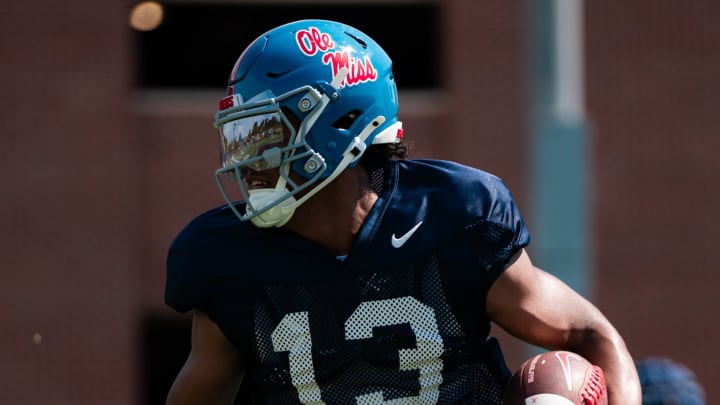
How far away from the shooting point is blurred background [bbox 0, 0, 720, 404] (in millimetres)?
11188

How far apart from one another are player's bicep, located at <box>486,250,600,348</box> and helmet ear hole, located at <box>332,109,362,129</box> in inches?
22.3

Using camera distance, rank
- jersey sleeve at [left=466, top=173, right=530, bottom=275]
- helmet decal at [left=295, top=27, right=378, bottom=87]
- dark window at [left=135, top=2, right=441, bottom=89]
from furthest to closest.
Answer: dark window at [left=135, top=2, right=441, bottom=89] → helmet decal at [left=295, top=27, right=378, bottom=87] → jersey sleeve at [left=466, top=173, right=530, bottom=275]

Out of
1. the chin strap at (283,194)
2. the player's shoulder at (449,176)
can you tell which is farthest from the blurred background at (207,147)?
the chin strap at (283,194)

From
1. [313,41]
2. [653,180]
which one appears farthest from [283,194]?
[653,180]

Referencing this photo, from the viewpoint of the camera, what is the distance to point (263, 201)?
296 centimetres

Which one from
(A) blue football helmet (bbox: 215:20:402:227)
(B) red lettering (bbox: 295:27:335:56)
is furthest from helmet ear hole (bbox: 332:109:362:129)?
(B) red lettering (bbox: 295:27:335:56)

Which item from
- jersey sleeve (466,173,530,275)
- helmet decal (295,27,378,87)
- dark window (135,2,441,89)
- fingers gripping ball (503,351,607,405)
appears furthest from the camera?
dark window (135,2,441,89)

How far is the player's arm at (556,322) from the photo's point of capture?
116 inches

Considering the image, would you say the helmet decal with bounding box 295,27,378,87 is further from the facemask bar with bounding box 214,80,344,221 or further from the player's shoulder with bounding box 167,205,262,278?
the player's shoulder with bounding box 167,205,262,278

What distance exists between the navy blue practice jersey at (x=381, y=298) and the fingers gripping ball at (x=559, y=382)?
0.15 meters

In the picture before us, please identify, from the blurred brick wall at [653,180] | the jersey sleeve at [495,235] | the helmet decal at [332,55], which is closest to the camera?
the jersey sleeve at [495,235]

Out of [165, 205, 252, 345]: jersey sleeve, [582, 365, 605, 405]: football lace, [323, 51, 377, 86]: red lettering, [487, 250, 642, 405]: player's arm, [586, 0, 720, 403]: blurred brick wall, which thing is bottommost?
[586, 0, 720, 403]: blurred brick wall

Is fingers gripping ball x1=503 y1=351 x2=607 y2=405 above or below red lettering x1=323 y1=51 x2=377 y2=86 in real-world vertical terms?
below

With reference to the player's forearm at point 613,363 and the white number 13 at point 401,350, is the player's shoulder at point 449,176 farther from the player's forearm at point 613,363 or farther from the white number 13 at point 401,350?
the player's forearm at point 613,363
